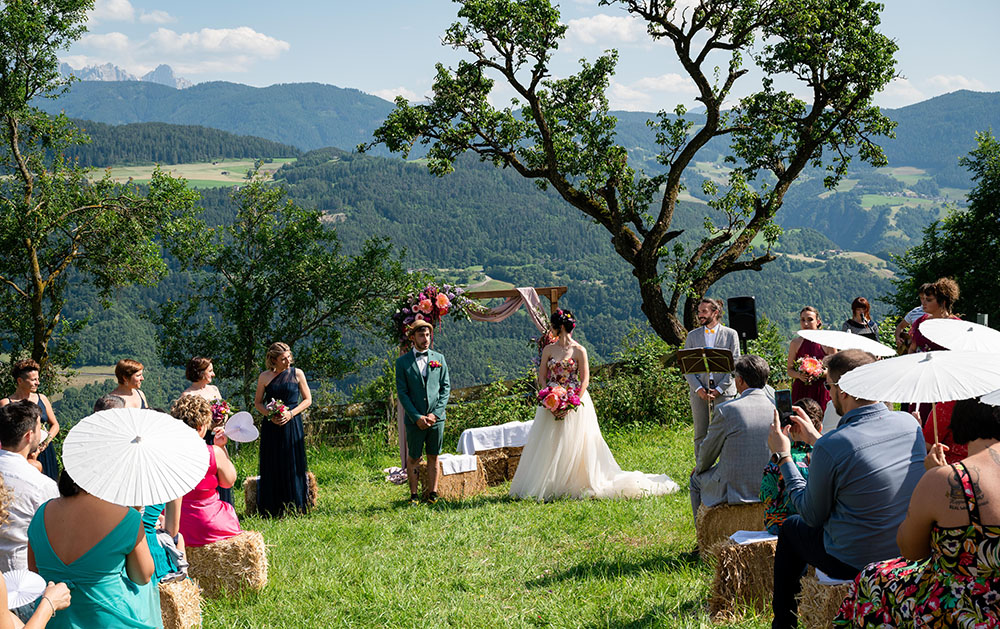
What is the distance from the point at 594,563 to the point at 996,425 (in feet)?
10.8

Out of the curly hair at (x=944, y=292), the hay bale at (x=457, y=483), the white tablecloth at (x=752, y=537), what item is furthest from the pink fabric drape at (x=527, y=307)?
the white tablecloth at (x=752, y=537)

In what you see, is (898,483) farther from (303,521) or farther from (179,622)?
(303,521)

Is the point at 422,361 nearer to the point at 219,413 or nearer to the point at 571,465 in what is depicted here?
the point at 571,465

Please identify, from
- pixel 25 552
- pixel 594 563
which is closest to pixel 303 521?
pixel 594 563

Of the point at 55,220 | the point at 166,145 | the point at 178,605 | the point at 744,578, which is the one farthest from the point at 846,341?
the point at 166,145

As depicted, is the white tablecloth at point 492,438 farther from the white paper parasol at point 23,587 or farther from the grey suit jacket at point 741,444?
the white paper parasol at point 23,587

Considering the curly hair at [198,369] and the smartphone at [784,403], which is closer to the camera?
the smartphone at [784,403]

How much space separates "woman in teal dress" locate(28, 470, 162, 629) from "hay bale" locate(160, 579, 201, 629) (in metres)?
1.01

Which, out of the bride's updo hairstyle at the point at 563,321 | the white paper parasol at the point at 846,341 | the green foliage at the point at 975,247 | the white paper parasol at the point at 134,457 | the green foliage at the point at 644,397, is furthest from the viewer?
the green foliage at the point at 975,247

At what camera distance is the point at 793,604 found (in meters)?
4.08

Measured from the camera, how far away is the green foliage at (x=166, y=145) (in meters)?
123

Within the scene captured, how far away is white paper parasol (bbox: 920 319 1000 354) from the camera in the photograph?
4.44 m

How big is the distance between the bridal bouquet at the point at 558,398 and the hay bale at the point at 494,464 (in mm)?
1552

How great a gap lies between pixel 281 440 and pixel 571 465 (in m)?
2.81
